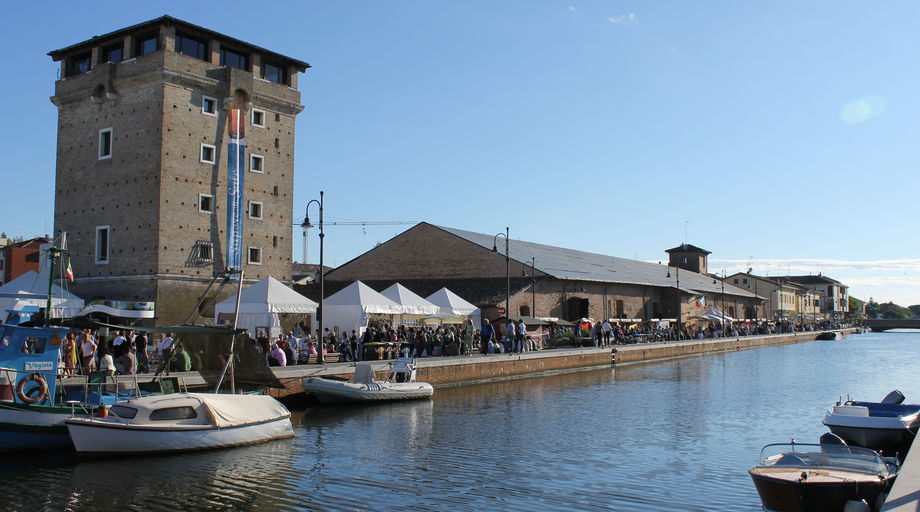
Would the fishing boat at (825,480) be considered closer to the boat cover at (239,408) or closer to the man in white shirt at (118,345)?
the boat cover at (239,408)

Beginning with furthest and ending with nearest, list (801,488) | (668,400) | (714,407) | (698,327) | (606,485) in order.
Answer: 1. (698,327)
2. (668,400)
3. (714,407)
4. (606,485)
5. (801,488)

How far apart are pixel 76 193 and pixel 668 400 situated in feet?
104

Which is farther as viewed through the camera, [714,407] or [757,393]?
[757,393]

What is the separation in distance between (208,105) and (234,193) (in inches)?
185

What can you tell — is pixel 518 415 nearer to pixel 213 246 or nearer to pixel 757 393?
pixel 757 393

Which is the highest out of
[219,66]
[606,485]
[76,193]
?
[219,66]

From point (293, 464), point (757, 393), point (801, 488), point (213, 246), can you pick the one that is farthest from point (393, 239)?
point (801, 488)

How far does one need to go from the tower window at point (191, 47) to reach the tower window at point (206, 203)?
7016 millimetres

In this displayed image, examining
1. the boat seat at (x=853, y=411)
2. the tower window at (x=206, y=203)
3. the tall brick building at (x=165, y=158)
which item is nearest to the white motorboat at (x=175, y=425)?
the boat seat at (x=853, y=411)

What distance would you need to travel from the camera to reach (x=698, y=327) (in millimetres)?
67625

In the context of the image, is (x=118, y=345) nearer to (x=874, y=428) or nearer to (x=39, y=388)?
(x=39, y=388)

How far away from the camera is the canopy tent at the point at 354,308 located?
33.0m

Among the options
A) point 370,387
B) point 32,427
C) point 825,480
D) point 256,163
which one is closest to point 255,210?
point 256,163

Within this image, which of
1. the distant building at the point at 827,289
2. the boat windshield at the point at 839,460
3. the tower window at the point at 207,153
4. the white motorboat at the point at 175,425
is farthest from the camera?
the distant building at the point at 827,289
